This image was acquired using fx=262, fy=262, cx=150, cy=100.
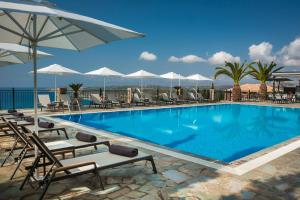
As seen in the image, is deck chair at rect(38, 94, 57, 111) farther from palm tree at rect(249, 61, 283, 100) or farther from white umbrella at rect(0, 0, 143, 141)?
palm tree at rect(249, 61, 283, 100)

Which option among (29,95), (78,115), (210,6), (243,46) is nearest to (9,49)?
(78,115)

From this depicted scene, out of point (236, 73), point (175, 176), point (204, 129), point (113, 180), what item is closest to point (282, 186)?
point (175, 176)

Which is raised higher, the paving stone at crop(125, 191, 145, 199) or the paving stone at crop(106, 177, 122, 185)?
the paving stone at crop(106, 177, 122, 185)

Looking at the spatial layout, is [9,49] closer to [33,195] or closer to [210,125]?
[33,195]

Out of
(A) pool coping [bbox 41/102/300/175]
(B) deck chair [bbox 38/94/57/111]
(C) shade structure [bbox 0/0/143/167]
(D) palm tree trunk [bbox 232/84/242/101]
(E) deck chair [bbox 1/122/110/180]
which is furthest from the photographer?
(D) palm tree trunk [bbox 232/84/242/101]

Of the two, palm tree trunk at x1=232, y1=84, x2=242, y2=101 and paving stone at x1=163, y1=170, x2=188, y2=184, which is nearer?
paving stone at x1=163, y1=170, x2=188, y2=184

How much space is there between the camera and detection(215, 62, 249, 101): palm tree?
24.7 metres

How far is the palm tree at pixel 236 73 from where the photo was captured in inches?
973

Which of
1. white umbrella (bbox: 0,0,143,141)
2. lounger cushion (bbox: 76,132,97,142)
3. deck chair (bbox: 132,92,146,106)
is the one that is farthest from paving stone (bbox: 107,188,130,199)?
deck chair (bbox: 132,92,146,106)

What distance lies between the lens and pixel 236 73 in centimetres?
2491

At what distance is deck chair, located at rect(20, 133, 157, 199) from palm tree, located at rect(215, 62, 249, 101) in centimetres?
2150

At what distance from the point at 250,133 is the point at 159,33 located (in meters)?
31.6

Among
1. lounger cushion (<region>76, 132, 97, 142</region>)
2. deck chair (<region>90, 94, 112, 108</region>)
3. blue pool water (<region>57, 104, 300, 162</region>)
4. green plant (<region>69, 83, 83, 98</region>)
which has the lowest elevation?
blue pool water (<region>57, 104, 300, 162</region>)

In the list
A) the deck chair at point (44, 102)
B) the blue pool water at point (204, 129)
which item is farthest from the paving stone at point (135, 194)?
the deck chair at point (44, 102)
